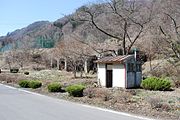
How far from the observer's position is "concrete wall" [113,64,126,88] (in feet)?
98.9

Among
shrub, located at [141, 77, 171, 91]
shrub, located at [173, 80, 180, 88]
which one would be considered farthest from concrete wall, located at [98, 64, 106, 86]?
shrub, located at [173, 80, 180, 88]

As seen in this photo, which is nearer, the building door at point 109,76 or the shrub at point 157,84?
the shrub at point 157,84

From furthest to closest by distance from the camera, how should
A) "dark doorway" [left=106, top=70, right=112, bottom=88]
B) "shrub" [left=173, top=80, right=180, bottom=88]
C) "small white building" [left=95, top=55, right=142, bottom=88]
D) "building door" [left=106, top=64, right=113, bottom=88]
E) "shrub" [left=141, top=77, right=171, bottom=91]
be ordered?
1. "dark doorway" [left=106, top=70, right=112, bottom=88]
2. "building door" [left=106, top=64, right=113, bottom=88]
3. "shrub" [left=173, top=80, right=180, bottom=88]
4. "small white building" [left=95, top=55, right=142, bottom=88]
5. "shrub" [left=141, top=77, right=171, bottom=91]

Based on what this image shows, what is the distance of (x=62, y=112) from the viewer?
14984 millimetres

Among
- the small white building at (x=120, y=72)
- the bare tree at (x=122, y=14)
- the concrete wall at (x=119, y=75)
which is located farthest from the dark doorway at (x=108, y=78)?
the bare tree at (x=122, y=14)

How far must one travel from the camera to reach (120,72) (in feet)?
99.8

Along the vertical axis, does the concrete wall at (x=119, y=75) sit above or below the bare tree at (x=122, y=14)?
below

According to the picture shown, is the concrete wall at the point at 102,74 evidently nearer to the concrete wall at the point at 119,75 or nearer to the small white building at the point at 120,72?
the small white building at the point at 120,72

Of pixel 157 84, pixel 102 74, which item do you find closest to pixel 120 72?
pixel 102 74

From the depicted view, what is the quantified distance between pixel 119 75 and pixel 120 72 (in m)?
0.27

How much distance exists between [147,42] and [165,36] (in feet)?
37.6

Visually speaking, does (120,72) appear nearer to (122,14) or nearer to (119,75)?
(119,75)

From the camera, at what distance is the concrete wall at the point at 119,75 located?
3016cm

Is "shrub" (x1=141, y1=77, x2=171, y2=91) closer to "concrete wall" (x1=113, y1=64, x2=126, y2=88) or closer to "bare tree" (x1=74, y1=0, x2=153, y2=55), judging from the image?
"concrete wall" (x1=113, y1=64, x2=126, y2=88)
